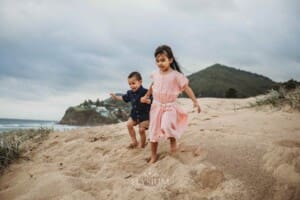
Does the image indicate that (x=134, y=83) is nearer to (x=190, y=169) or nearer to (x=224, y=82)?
(x=190, y=169)

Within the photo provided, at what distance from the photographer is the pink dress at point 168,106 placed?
3947mm

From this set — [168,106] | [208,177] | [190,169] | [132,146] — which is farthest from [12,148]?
[208,177]

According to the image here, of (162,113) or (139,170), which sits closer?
(139,170)

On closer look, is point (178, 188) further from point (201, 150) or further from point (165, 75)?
point (165, 75)

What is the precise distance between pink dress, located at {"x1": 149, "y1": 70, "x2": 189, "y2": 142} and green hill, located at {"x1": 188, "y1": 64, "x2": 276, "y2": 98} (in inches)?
564

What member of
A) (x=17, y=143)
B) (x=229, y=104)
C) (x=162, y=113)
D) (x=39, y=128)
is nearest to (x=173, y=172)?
(x=162, y=113)

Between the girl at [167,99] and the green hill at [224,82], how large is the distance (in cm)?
1431

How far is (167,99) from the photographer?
13.2 feet

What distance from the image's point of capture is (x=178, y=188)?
2.97 metres

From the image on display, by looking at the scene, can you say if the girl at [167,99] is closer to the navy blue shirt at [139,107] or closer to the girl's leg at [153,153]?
the girl's leg at [153,153]

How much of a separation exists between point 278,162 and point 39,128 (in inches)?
208

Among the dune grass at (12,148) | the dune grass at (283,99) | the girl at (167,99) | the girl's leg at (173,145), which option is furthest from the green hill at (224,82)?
the girl's leg at (173,145)

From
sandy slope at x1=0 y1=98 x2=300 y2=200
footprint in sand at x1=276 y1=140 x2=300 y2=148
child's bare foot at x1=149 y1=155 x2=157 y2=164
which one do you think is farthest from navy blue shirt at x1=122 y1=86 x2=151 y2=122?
footprint in sand at x1=276 y1=140 x2=300 y2=148

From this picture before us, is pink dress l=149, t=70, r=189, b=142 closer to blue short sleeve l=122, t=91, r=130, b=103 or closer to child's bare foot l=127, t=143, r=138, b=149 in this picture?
child's bare foot l=127, t=143, r=138, b=149
